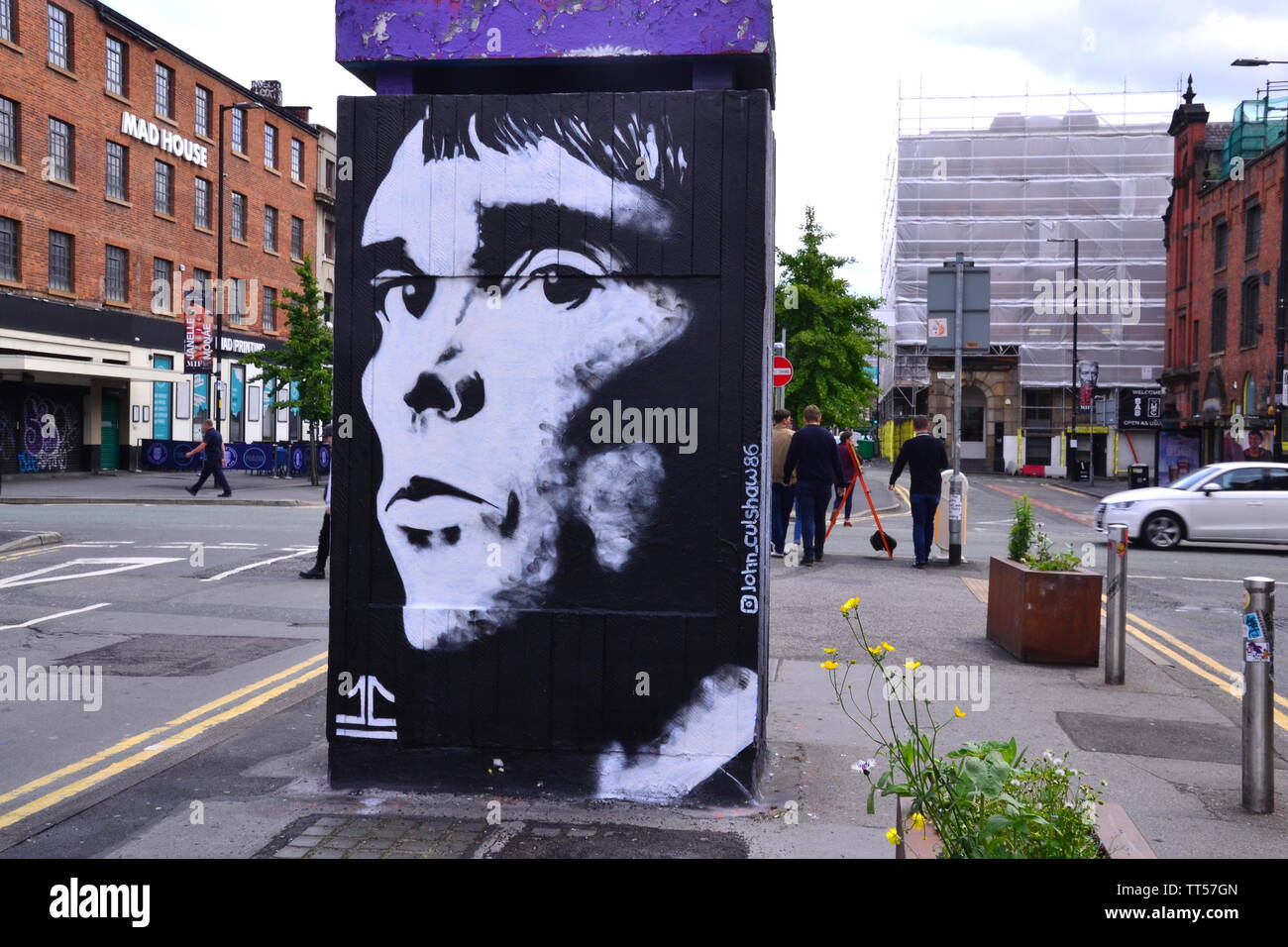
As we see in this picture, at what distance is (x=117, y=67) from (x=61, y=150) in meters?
4.09

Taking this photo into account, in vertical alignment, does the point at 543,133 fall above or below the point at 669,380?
above

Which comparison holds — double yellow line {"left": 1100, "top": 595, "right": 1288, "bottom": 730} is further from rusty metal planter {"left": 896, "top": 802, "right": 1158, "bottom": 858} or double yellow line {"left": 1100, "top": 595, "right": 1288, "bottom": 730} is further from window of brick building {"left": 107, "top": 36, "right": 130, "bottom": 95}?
window of brick building {"left": 107, "top": 36, "right": 130, "bottom": 95}

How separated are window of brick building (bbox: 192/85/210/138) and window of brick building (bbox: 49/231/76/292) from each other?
27.7 ft

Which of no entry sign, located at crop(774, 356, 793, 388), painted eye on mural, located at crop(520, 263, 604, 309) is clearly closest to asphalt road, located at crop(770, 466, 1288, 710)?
no entry sign, located at crop(774, 356, 793, 388)

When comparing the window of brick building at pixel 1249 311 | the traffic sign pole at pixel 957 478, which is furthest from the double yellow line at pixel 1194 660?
the window of brick building at pixel 1249 311

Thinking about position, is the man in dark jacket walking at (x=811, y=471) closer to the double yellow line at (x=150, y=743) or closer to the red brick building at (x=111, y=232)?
the double yellow line at (x=150, y=743)

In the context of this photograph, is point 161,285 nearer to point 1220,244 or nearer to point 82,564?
point 82,564

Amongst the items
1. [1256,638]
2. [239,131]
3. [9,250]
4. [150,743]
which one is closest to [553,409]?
[150,743]

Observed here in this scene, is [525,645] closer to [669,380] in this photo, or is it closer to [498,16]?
[669,380]

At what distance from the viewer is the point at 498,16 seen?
5.07 metres

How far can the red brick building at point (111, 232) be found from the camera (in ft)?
104

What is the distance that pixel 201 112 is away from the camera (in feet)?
135
